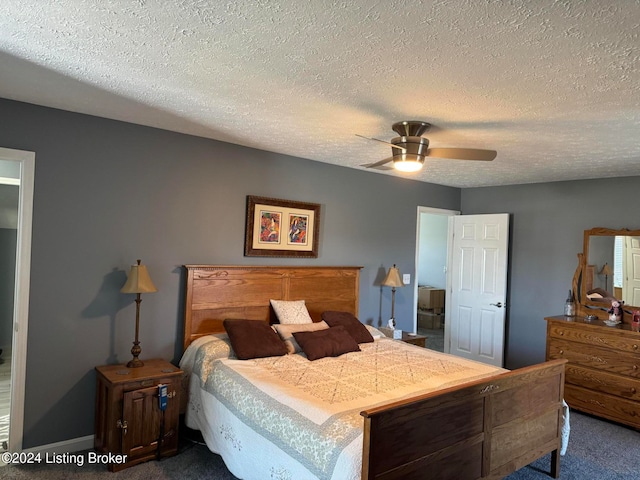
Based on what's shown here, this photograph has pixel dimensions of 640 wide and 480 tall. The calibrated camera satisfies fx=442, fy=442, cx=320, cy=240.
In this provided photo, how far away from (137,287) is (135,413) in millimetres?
834

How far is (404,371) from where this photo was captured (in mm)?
3137

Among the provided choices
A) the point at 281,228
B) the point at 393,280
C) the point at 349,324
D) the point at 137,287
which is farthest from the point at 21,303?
the point at 393,280

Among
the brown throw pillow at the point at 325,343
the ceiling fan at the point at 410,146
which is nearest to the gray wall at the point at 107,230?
the brown throw pillow at the point at 325,343

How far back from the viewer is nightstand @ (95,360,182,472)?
286 cm

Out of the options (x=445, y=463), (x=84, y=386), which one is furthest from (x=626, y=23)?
(x=84, y=386)

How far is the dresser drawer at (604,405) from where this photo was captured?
385 cm

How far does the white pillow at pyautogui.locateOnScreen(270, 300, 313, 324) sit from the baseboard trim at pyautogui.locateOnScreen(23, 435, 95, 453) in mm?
1660

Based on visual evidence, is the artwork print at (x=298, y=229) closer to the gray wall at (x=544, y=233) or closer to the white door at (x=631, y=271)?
the gray wall at (x=544, y=233)

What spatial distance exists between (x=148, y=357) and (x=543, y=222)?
4.42 m

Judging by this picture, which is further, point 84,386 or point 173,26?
point 84,386

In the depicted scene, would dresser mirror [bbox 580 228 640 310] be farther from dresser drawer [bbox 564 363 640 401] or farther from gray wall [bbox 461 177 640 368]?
dresser drawer [bbox 564 363 640 401]

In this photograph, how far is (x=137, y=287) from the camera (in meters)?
3.10

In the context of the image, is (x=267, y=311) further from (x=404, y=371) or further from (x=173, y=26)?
(x=173, y=26)

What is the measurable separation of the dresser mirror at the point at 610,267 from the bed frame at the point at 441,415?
198 centimetres
